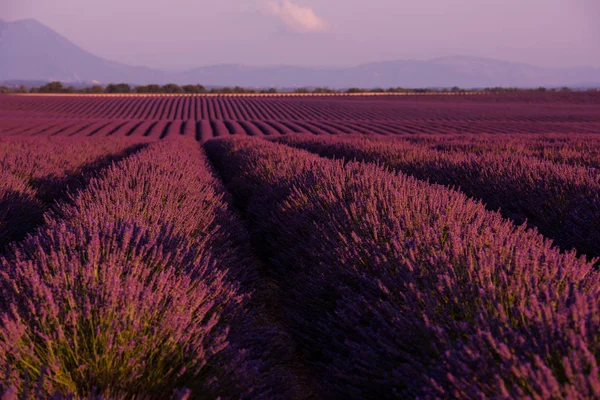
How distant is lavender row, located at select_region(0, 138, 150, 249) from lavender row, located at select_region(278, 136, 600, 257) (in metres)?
4.50

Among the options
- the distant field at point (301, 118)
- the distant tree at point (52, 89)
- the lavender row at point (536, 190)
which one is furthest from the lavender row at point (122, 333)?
the distant tree at point (52, 89)

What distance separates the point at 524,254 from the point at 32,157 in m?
8.07

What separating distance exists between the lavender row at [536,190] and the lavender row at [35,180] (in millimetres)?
4500

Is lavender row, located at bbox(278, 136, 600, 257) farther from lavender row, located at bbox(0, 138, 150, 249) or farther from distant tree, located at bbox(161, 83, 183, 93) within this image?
distant tree, located at bbox(161, 83, 183, 93)

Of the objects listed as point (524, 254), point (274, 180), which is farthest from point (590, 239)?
point (274, 180)

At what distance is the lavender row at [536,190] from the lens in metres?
4.02

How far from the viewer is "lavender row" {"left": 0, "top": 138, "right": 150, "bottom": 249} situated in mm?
4727

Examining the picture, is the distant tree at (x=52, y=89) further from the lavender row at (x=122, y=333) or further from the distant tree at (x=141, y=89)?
the lavender row at (x=122, y=333)

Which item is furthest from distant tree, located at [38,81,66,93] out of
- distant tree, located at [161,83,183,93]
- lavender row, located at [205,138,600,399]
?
lavender row, located at [205,138,600,399]

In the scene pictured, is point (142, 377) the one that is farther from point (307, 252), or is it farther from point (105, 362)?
point (307, 252)

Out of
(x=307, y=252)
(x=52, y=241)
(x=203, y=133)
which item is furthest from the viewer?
(x=203, y=133)

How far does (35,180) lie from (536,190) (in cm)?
670

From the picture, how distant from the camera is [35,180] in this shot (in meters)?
6.66

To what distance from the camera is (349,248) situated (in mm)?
2758
